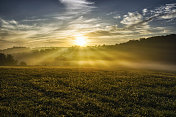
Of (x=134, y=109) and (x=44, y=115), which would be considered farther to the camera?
(x=134, y=109)

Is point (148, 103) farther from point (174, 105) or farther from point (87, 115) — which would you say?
point (87, 115)

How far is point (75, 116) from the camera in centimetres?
969

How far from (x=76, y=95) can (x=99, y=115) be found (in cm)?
476

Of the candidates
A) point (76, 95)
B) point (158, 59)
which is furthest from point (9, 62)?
point (158, 59)

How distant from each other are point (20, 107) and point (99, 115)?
6.24 m

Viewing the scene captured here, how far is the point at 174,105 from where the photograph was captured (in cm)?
1209

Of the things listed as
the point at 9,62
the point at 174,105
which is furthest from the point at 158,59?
the point at 174,105

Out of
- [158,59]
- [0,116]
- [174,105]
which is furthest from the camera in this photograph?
[158,59]

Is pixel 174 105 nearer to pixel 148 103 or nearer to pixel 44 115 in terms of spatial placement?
pixel 148 103

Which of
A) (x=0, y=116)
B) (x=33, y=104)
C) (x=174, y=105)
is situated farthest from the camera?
(x=174, y=105)

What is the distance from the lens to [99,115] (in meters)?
9.88

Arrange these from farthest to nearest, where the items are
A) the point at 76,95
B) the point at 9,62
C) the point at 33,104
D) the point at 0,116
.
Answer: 1. the point at 9,62
2. the point at 76,95
3. the point at 33,104
4. the point at 0,116

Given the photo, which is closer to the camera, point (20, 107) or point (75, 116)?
point (75, 116)

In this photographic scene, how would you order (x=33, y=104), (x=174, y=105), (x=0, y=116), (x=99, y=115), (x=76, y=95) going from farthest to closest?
(x=76, y=95) → (x=174, y=105) → (x=33, y=104) → (x=99, y=115) → (x=0, y=116)
